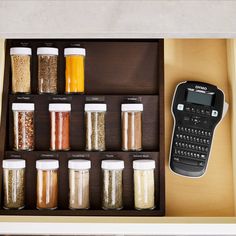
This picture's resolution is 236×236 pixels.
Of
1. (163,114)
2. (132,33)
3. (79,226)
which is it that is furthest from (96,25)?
(163,114)

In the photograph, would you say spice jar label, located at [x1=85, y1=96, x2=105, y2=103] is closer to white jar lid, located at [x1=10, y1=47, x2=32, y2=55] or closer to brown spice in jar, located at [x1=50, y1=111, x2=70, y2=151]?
brown spice in jar, located at [x1=50, y1=111, x2=70, y2=151]

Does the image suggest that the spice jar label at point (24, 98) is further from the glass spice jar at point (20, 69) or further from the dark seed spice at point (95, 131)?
the dark seed spice at point (95, 131)

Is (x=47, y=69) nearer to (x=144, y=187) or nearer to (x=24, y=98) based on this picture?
(x=24, y=98)

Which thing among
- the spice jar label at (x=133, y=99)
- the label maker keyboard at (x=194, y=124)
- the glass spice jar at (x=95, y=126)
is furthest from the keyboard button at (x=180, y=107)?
the glass spice jar at (x=95, y=126)

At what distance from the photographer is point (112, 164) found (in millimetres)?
1303

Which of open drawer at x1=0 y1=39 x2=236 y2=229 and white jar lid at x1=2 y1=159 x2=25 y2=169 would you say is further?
open drawer at x1=0 y1=39 x2=236 y2=229

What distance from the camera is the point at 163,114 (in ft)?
4.59

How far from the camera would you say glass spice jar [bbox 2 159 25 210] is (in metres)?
1.33

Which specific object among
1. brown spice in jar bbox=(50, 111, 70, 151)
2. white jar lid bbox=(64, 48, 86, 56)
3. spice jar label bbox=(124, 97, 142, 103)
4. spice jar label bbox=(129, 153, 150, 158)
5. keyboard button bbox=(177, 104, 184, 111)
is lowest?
spice jar label bbox=(129, 153, 150, 158)

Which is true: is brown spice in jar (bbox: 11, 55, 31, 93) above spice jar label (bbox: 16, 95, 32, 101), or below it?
above

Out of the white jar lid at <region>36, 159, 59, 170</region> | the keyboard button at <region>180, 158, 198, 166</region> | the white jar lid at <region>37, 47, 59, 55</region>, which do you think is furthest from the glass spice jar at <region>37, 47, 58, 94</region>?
the keyboard button at <region>180, 158, 198, 166</region>

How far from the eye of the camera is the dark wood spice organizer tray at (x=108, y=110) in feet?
4.50

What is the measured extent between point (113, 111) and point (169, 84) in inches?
9.2

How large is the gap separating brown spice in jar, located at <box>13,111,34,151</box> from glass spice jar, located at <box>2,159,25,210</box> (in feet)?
0.19
